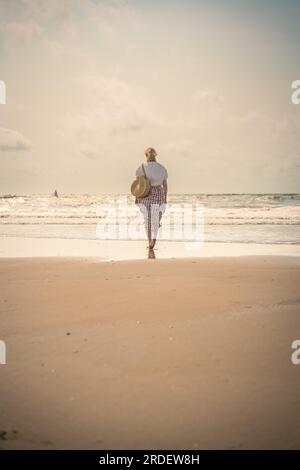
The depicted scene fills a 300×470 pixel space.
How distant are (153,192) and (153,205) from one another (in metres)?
0.26

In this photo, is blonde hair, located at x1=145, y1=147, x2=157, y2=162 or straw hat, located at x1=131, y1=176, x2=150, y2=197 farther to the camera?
blonde hair, located at x1=145, y1=147, x2=157, y2=162

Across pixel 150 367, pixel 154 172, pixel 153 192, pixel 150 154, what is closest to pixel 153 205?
pixel 153 192

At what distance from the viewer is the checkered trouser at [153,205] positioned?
8820 millimetres

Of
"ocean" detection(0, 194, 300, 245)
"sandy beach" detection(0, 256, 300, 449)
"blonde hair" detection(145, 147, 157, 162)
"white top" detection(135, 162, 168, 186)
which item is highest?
"ocean" detection(0, 194, 300, 245)

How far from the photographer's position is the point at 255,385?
8.05ft

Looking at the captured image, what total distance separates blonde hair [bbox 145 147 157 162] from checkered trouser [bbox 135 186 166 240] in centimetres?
56

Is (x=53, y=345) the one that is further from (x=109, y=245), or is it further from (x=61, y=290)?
(x=109, y=245)

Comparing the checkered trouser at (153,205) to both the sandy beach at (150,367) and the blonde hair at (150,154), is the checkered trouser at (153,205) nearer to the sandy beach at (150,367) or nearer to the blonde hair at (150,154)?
the blonde hair at (150,154)

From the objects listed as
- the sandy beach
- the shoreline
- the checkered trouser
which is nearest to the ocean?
the shoreline

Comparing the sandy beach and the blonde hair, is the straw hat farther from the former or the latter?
the sandy beach

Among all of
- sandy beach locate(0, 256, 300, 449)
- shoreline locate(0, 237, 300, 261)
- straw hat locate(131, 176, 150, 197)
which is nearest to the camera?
sandy beach locate(0, 256, 300, 449)

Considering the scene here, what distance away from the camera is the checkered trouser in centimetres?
882
